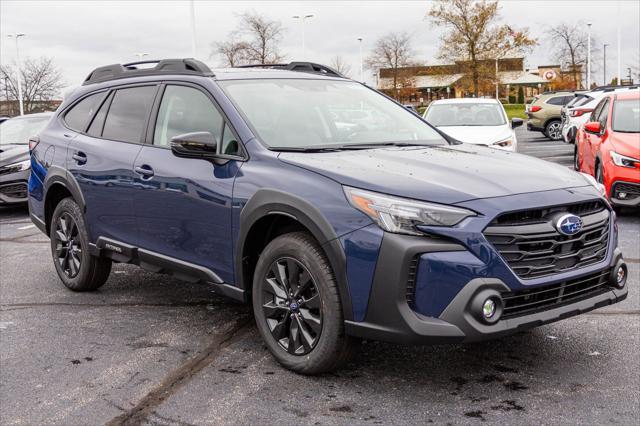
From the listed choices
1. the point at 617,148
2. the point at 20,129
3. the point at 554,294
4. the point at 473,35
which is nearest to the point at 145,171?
the point at 554,294

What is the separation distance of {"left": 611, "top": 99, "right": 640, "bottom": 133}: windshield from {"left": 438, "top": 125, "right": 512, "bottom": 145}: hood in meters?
2.69

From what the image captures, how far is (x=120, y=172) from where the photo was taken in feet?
17.0

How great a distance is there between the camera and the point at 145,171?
4.92 meters

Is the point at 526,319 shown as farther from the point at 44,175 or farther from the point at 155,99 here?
the point at 44,175

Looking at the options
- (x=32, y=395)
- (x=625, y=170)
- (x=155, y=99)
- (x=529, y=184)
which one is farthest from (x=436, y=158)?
(x=625, y=170)

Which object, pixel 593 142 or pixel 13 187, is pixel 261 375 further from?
pixel 13 187

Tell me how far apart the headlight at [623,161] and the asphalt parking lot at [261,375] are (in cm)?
341

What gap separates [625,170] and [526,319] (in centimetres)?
580

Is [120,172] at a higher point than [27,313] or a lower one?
higher

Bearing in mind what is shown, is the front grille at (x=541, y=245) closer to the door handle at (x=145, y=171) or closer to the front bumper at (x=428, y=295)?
the front bumper at (x=428, y=295)

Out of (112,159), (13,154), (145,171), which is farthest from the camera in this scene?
(13,154)

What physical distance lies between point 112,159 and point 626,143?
20.5ft

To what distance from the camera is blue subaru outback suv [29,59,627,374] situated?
3.47 m

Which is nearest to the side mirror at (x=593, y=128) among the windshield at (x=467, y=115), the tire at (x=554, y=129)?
the windshield at (x=467, y=115)
